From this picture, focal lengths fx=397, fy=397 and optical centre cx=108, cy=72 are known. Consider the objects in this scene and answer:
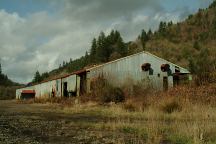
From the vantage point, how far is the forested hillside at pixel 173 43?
81306 millimetres

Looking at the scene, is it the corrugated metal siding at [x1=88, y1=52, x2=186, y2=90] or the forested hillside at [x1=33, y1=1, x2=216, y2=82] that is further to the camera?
the forested hillside at [x1=33, y1=1, x2=216, y2=82]

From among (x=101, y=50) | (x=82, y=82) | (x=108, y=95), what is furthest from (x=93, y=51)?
(x=108, y=95)

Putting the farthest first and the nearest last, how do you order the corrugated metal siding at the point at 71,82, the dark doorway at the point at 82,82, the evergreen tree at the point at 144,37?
1. the evergreen tree at the point at 144,37
2. the corrugated metal siding at the point at 71,82
3. the dark doorway at the point at 82,82

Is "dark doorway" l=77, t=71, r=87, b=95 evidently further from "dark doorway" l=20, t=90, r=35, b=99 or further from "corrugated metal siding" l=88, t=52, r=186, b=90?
"dark doorway" l=20, t=90, r=35, b=99

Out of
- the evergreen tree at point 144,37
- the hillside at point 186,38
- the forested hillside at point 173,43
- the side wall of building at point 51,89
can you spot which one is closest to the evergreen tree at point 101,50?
the forested hillside at point 173,43

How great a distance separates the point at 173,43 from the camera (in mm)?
99250

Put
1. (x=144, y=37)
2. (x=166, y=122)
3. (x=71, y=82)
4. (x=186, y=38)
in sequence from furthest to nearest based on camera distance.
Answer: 1. (x=144, y=37)
2. (x=186, y=38)
3. (x=71, y=82)
4. (x=166, y=122)

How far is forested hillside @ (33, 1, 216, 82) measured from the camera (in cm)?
8131

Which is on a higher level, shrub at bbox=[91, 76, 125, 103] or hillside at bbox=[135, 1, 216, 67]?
hillside at bbox=[135, 1, 216, 67]

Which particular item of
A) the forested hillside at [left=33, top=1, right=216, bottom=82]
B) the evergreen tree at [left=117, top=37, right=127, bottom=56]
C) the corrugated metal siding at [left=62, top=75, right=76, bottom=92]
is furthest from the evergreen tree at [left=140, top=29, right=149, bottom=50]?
the corrugated metal siding at [left=62, top=75, right=76, bottom=92]

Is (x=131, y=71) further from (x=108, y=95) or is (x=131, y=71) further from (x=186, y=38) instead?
(x=186, y=38)

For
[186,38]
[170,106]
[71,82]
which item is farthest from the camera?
[186,38]

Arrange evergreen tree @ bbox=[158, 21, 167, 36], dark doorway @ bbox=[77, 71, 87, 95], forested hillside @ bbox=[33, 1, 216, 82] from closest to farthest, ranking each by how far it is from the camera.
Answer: dark doorway @ bbox=[77, 71, 87, 95]
forested hillside @ bbox=[33, 1, 216, 82]
evergreen tree @ bbox=[158, 21, 167, 36]

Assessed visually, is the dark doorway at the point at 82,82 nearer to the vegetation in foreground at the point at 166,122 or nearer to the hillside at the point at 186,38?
the vegetation in foreground at the point at 166,122
